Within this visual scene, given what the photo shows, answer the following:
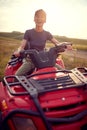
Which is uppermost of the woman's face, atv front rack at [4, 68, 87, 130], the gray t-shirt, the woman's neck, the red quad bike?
the woman's face

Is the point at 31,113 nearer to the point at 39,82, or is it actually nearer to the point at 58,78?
the point at 39,82

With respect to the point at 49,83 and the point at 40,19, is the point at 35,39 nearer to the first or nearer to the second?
the point at 40,19

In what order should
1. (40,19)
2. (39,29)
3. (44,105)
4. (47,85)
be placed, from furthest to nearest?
(39,29), (40,19), (47,85), (44,105)

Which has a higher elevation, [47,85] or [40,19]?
[40,19]

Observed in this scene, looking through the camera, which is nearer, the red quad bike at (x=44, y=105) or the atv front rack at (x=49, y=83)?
the red quad bike at (x=44, y=105)

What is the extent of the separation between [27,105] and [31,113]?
173 millimetres

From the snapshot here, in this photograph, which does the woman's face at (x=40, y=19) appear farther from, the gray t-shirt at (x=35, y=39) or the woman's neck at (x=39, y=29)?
the gray t-shirt at (x=35, y=39)

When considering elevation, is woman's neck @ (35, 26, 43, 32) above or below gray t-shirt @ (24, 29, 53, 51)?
above

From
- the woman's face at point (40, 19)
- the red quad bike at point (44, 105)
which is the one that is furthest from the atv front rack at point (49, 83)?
the woman's face at point (40, 19)

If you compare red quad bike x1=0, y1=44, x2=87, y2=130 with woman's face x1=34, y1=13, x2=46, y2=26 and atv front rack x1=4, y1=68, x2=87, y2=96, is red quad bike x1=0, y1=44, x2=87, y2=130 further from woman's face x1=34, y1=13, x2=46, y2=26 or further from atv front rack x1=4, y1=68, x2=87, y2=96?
woman's face x1=34, y1=13, x2=46, y2=26

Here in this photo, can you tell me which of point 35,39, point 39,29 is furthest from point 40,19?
point 35,39

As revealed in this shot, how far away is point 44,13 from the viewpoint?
584cm

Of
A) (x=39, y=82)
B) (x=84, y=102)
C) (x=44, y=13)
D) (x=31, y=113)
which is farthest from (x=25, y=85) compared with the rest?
(x=44, y=13)

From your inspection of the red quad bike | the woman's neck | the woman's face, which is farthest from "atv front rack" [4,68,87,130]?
the woman's neck
